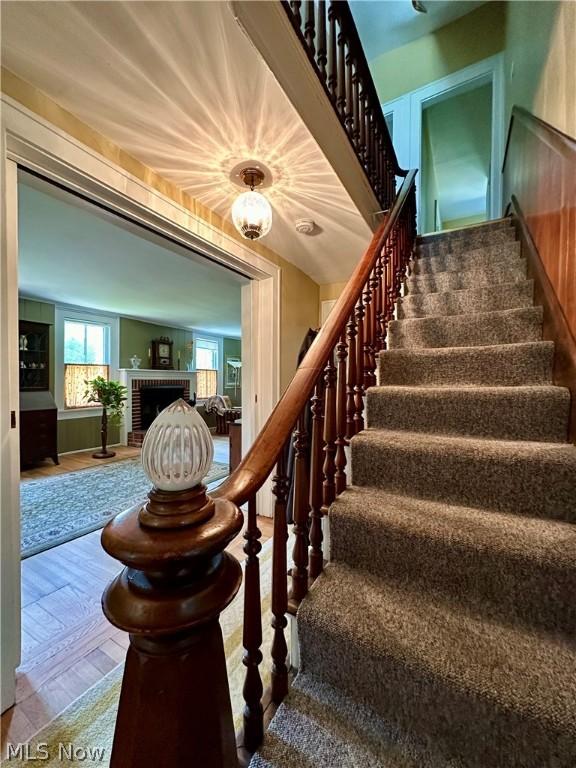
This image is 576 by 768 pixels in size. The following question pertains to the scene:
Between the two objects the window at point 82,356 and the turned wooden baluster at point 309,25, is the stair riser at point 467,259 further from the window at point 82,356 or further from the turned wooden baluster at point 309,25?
the window at point 82,356

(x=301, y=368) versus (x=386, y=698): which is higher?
(x=301, y=368)

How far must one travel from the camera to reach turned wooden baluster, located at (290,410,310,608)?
3.19ft

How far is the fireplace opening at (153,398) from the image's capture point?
20.3 ft

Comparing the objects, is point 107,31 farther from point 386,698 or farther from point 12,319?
point 386,698

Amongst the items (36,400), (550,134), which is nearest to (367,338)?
(550,134)

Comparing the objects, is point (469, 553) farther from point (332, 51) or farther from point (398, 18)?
point (398, 18)

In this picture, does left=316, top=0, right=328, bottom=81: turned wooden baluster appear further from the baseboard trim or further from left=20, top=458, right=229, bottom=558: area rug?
left=20, top=458, right=229, bottom=558: area rug

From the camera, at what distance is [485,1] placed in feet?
11.2

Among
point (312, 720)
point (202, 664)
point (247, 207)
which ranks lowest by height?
point (312, 720)

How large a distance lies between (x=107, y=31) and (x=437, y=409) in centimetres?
180

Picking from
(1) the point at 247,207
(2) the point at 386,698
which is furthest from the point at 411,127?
(2) the point at 386,698

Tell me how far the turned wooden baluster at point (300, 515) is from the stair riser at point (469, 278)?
1691 mm

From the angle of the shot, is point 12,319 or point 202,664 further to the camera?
point 12,319

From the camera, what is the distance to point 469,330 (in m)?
1.76
